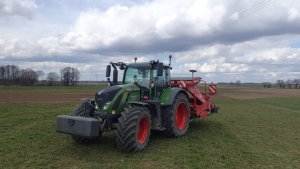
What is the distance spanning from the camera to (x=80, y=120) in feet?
25.5

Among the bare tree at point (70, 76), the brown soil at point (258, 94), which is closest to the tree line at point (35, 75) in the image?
the bare tree at point (70, 76)

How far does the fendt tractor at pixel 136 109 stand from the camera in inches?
313

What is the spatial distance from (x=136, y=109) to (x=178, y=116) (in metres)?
3.31

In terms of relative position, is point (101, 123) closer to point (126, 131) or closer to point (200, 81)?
point (126, 131)

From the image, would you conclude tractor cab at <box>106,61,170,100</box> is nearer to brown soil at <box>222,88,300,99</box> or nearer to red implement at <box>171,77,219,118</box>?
red implement at <box>171,77,219,118</box>

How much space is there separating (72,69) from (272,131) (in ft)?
369

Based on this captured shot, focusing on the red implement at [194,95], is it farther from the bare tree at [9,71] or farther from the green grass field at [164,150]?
the bare tree at [9,71]

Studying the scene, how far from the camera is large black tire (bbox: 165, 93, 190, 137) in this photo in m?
10.2

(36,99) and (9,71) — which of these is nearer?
(36,99)

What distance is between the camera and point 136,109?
8.28 m

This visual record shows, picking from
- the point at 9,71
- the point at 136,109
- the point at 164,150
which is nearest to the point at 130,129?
the point at 136,109

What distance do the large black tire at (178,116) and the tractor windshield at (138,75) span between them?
115 cm

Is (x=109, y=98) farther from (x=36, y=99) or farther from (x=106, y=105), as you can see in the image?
(x=36, y=99)

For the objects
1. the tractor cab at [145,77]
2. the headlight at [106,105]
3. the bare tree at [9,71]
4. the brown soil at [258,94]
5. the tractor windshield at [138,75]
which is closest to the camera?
the headlight at [106,105]
